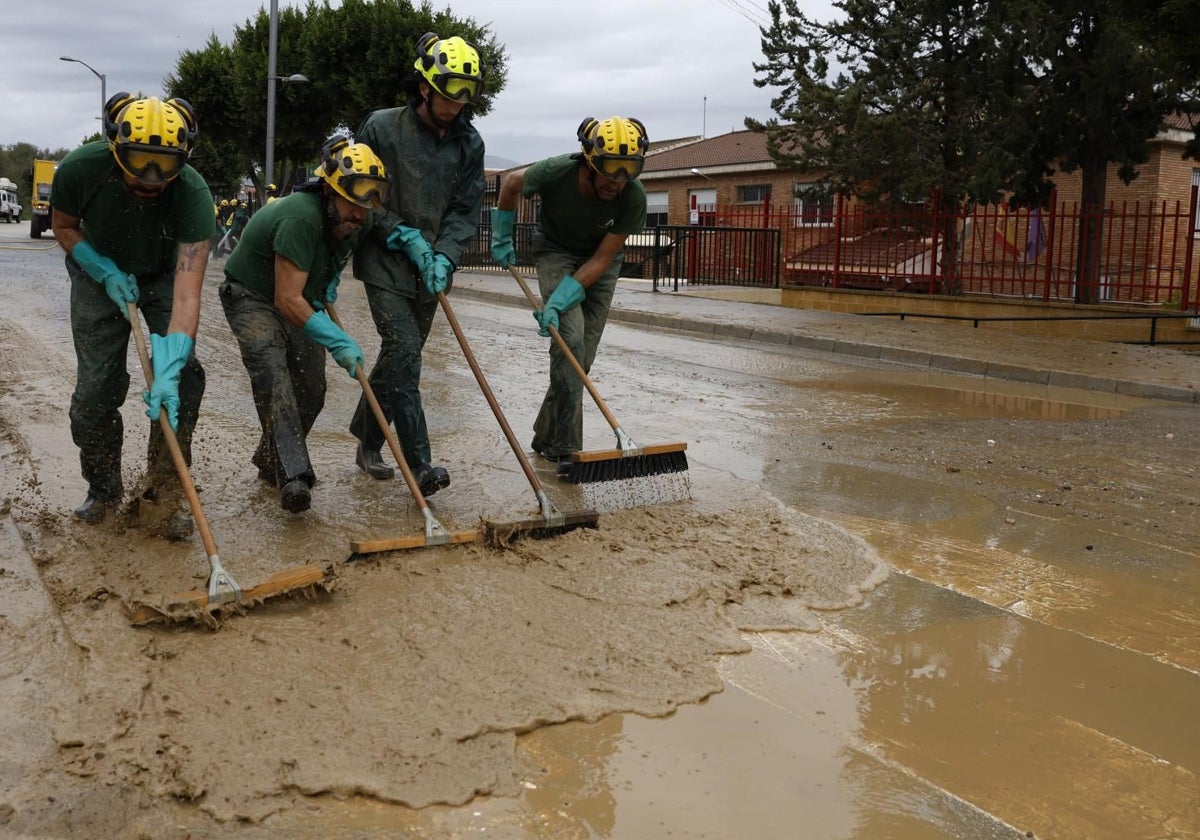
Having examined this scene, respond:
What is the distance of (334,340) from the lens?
4.73 meters

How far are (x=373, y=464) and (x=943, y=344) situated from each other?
8.92 m

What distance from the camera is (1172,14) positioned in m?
→ 11.3

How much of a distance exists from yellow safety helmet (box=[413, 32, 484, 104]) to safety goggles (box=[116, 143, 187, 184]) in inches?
48.1

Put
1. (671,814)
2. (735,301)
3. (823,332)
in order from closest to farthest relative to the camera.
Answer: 1. (671,814)
2. (823,332)
3. (735,301)

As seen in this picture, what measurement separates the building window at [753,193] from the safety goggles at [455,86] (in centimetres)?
2859

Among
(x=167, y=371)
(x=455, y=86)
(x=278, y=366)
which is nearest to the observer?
(x=167, y=371)

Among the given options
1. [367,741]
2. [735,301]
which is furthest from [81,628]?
[735,301]

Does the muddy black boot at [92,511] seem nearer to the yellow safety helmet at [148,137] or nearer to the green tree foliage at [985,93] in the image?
the yellow safety helmet at [148,137]

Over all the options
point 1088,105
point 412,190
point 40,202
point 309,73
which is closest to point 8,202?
point 40,202

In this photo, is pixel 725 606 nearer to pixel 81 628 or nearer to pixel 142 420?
pixel 81 628

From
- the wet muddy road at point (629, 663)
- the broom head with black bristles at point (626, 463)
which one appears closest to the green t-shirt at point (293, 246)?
the wet muddy road at point (629, 663)

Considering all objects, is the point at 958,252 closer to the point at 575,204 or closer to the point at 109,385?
the point at 575,204

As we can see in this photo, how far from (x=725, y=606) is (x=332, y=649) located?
4.48 ft

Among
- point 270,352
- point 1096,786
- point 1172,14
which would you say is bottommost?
point 1096,786
